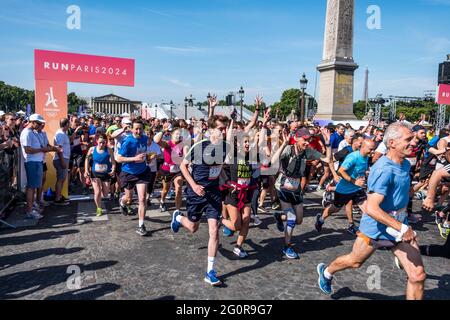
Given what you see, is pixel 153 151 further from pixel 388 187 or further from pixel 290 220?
pixel 388 187

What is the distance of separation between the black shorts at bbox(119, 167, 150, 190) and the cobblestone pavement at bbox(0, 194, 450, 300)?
2.53 feet

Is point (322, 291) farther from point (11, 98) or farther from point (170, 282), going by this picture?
point (11, 98)

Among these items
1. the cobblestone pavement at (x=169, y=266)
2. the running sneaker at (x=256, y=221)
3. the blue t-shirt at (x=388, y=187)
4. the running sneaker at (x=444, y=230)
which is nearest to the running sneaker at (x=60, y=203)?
the cobblestone pavement at (x=169, y=266)

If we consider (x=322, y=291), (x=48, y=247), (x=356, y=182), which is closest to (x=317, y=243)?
(x=356, y=182)

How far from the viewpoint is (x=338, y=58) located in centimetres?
2377

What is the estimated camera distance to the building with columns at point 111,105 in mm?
113238

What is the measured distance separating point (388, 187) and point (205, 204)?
229 cm

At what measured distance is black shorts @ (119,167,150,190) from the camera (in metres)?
6.20

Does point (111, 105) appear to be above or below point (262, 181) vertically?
above

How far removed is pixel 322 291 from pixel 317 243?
182cm

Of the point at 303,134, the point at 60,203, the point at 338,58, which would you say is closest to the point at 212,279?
the point at 303,134

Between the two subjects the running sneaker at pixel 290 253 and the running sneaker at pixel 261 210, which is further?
the running sneaker at pixel 261 210

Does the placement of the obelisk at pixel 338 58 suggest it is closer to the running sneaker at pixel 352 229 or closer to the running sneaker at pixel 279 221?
the running sneaker at pixel 352 229

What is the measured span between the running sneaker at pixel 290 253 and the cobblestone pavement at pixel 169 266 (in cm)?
10
